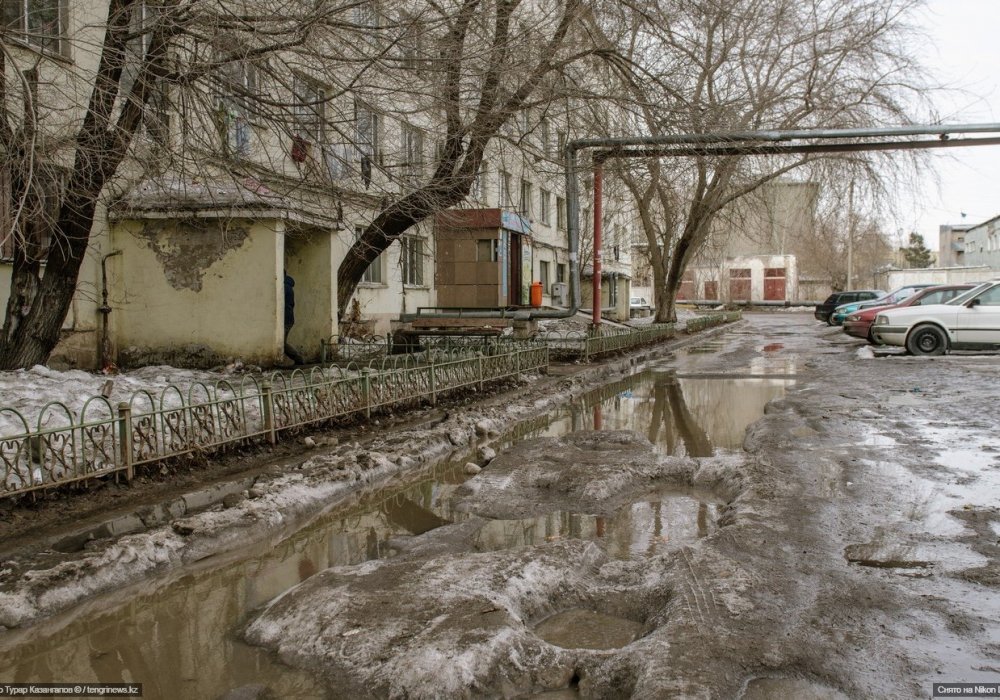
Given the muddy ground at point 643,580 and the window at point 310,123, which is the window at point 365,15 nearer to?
the window at point 310,123

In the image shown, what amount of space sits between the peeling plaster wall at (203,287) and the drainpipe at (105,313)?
0.61 feet

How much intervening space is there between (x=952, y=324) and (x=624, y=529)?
15.0 metres

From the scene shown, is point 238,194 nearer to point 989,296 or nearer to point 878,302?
point 989,296

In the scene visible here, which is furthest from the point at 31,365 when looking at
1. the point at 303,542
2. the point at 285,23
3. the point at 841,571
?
the point at 841,571

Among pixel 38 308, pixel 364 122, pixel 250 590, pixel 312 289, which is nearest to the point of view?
pixel 250 590

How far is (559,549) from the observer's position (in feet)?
15.3

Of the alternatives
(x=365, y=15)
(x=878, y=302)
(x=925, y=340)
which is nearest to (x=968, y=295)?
(x=925, y=340)

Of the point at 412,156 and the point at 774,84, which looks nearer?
the point at 412,156

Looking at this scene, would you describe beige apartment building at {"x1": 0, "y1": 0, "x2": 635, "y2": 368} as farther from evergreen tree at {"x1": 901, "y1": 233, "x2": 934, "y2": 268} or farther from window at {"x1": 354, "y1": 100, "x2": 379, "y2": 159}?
evergreen tree at {"x1": 901, "y1": 233, "x2": 934, "y2": 268}

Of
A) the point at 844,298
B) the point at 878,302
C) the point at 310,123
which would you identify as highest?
the point at 310,123

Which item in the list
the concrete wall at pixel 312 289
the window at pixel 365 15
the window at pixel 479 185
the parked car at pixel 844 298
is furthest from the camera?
the parked car at pixel 844 298

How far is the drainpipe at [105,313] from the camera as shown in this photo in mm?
12695

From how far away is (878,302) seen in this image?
1096 inches

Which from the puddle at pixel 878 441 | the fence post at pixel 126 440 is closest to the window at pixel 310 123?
the fence post at pixel 126 440
